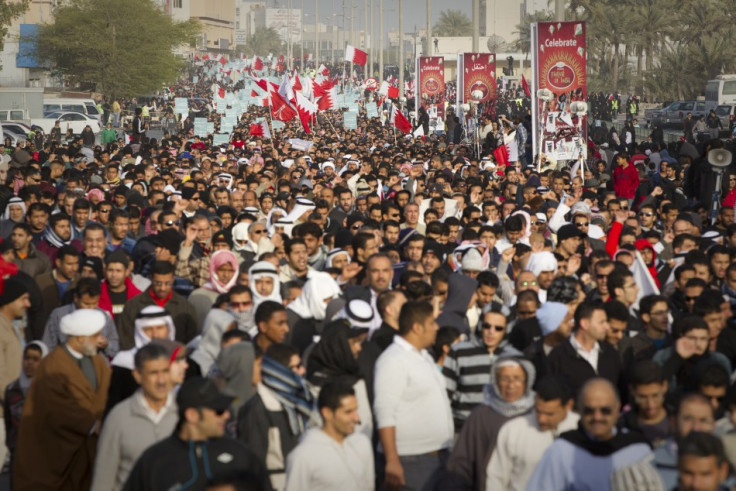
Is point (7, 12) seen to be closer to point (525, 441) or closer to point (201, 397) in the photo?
point (525, 441)

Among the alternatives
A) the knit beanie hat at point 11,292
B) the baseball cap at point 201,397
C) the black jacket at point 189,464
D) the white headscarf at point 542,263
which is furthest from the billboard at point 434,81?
the black jacket at point 189,464

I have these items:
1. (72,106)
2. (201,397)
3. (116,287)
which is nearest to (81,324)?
(201,397)

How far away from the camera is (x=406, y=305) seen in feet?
23.6

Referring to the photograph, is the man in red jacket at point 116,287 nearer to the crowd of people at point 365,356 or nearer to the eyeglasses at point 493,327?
the crowd of people at point 365,356

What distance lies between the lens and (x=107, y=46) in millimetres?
64062

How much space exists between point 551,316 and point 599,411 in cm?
241

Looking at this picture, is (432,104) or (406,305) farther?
(432,104)

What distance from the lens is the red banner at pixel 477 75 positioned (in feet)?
119

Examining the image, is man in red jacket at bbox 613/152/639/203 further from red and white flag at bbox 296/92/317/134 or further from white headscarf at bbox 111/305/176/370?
white headscarf at bbox 111/305/176/370

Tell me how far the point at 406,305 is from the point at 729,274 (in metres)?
3.65

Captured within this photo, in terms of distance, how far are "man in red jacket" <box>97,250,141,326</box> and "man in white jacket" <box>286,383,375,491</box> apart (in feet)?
12.6

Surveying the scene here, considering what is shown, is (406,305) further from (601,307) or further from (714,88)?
(714,88)

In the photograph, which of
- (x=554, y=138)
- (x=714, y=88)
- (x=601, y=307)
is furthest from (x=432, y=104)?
(x=601, y=307)

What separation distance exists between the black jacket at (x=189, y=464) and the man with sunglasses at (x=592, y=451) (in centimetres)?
120
